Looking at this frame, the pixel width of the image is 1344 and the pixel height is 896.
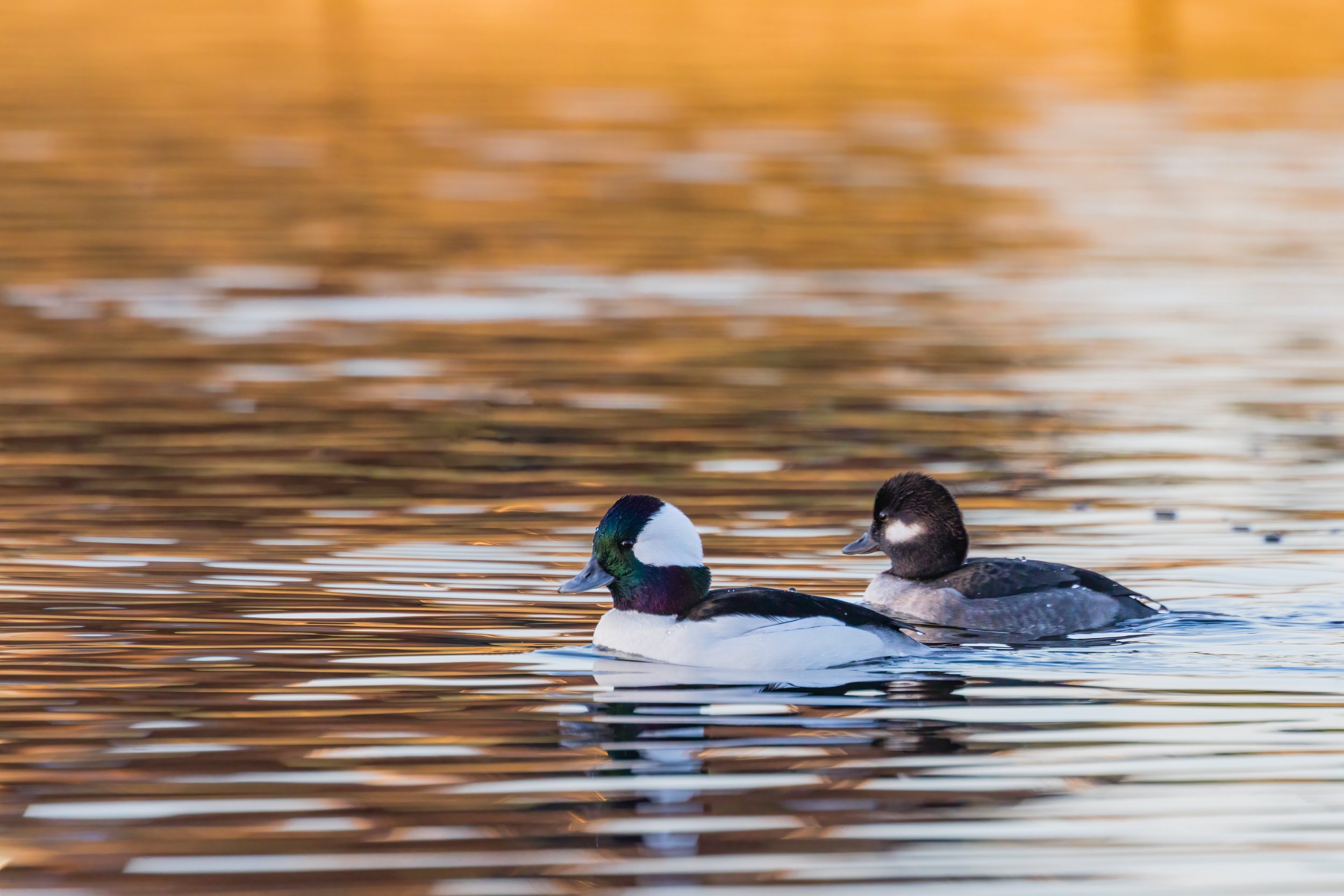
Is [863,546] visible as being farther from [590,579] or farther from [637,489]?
[637,489]

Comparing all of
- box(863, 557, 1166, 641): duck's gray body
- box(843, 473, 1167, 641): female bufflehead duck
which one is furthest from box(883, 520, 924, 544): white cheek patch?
box(863, 557, 1166, 641): duck's gray body

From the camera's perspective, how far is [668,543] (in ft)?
38.3

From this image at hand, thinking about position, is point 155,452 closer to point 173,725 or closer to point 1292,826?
point 173,725

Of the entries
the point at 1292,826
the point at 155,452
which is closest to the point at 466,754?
the point at 1292,826

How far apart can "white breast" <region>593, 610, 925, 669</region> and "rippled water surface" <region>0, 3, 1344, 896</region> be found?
0.58ft

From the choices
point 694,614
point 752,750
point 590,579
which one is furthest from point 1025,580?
point 752,750

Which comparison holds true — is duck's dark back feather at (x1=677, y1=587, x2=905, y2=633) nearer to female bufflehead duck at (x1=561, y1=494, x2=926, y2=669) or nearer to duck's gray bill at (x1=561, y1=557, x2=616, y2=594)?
female bufflehead duck at (x1=561, y1=494, x2=926, y2=669)

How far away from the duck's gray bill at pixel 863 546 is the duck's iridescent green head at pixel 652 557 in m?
2.12

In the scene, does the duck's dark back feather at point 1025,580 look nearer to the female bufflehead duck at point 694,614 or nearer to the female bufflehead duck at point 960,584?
the female bufflehead duck at point 960,584

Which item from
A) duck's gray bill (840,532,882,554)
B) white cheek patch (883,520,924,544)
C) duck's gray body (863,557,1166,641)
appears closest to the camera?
duck's gray body (863,557,1166,641)

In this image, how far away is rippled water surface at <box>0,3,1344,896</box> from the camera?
341 inches

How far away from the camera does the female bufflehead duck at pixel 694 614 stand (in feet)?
36.7

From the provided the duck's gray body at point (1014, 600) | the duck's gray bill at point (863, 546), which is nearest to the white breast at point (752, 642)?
the duck's gray body at point (1014, 600)

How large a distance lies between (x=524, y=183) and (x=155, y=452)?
60.5ft
